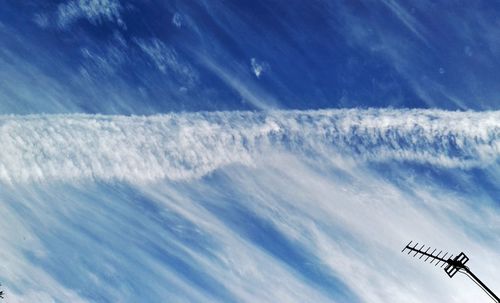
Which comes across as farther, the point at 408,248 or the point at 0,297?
the point at 0,297

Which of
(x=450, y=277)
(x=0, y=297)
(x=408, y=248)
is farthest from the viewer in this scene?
(x=0, y=297)

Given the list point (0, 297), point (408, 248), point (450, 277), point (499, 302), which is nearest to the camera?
point (499, 302)

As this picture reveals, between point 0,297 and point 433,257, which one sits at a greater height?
point 433,257

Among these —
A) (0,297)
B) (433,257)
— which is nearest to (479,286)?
(433,257)

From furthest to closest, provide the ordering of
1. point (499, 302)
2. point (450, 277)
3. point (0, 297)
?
point (0, 297) < point (450, 277) < point (499, 302)

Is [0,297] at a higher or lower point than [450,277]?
lower

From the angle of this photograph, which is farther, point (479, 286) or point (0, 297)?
point (0, 297)

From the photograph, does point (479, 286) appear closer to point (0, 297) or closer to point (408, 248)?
point (408, 248)

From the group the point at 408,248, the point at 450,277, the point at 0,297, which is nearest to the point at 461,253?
the point at 450,277

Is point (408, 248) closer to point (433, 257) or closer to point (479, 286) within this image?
point (433, 257)
